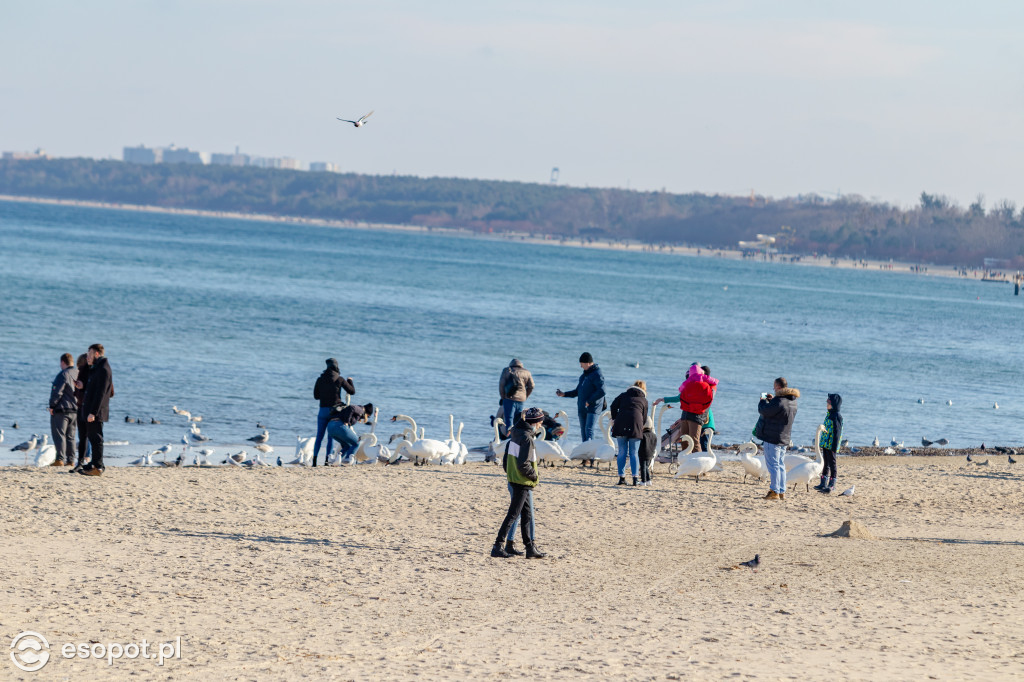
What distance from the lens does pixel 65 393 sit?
A: 42.8ft

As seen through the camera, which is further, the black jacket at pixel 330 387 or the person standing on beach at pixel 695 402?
the black jacket at pixel 330 387

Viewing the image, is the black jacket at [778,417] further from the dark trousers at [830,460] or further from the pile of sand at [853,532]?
the pile of sand at [853,532]

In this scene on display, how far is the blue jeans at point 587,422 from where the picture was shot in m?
14.9

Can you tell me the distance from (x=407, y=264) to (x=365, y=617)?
100896mm

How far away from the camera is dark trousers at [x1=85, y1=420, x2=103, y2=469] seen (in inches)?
468

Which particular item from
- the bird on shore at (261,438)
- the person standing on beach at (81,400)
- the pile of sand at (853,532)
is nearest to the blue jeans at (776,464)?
the pile of sand at (853,532)

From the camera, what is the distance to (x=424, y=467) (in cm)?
1439

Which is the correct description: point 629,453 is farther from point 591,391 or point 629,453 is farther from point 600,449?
point 591,391

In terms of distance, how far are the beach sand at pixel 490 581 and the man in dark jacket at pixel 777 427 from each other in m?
0.40

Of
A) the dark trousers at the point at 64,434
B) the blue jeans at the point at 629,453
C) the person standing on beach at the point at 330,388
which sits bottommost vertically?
the dark trousers at the point at 64,434

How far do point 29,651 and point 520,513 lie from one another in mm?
4076

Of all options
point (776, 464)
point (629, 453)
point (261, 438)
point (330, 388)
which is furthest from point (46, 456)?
point (776, 464)

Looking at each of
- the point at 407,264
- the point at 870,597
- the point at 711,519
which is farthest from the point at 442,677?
the point at 407,264

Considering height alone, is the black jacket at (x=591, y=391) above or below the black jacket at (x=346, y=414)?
above
